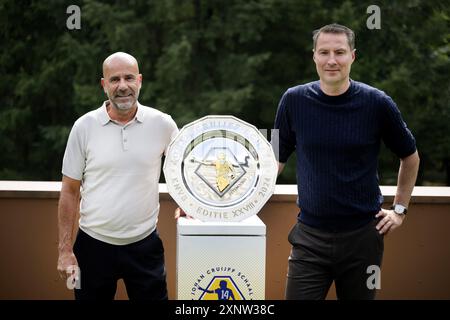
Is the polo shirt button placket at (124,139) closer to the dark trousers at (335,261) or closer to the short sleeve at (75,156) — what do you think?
the short sleeve at (75,156)

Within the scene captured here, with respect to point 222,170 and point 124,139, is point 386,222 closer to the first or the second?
point 222,170

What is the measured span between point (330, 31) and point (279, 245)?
1392 mm

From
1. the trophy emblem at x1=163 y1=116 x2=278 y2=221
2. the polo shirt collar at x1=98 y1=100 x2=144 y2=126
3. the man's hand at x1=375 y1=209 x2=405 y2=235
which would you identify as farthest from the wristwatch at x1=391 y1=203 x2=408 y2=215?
the polo shirt collar at x1=98 y1=100 x2=144 y2=126

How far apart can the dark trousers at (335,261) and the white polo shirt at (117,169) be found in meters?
0.67

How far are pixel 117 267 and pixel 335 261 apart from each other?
0.92 m

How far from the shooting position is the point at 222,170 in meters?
2.95

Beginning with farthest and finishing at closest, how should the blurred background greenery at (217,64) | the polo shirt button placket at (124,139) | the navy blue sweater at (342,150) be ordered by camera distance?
the blurred background greenery at (217,64)
the polo shirt button placket at (124,139)
the navy blue sweater at (342,150)

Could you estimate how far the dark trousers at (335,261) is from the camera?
2.90 meters

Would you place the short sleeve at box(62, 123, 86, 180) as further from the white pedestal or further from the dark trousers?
the dark trousers

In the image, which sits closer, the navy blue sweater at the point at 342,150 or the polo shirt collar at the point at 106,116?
the navy blue sweater at the point at 342,150

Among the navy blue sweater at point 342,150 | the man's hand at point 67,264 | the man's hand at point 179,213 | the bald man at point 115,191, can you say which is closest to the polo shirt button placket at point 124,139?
the bald man at point 115,191

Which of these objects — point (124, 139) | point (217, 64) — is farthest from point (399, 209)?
point (217, 64)
